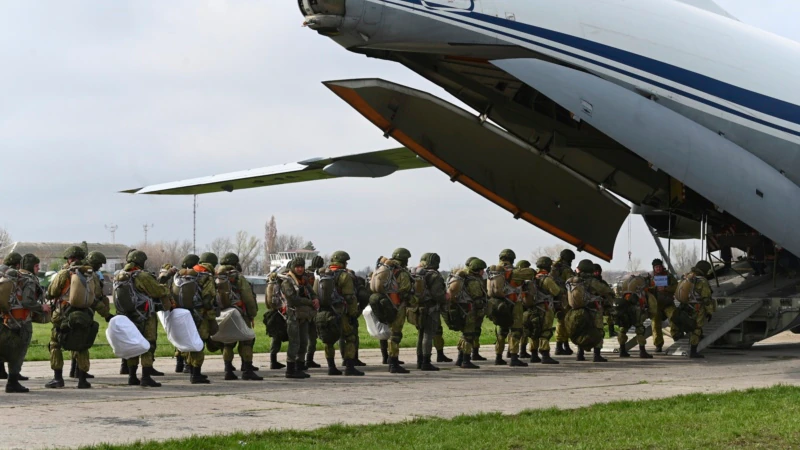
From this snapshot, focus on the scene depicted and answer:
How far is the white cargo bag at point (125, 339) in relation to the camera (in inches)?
415

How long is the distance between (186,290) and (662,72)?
275 inches

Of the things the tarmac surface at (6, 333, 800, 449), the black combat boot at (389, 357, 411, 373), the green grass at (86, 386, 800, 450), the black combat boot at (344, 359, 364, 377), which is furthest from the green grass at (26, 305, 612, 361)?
the green grass at (86, 386, 800, 450)

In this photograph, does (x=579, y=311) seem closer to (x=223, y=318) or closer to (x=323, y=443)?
(x=223, y=318)

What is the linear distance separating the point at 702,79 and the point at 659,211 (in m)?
3.78

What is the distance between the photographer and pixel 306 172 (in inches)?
695

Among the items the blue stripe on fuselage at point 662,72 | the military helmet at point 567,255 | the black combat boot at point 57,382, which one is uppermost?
the blue stripe on fuselage at point 662,72

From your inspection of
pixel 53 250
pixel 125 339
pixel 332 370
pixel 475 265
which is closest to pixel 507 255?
pixel 475 265

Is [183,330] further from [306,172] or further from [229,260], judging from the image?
[306,172]

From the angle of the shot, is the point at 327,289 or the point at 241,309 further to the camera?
the point at 327,289

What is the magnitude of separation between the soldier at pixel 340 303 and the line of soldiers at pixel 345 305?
14 millimetres

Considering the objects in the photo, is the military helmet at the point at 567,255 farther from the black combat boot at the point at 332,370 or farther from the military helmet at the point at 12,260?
the military helmet at the point at 12,260

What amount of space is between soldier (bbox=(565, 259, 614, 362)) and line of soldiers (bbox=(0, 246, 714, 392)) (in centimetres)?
2

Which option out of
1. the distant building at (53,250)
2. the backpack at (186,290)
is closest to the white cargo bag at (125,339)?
the backpack at (186,290)

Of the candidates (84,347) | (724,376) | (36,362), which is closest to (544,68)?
(724,376)
